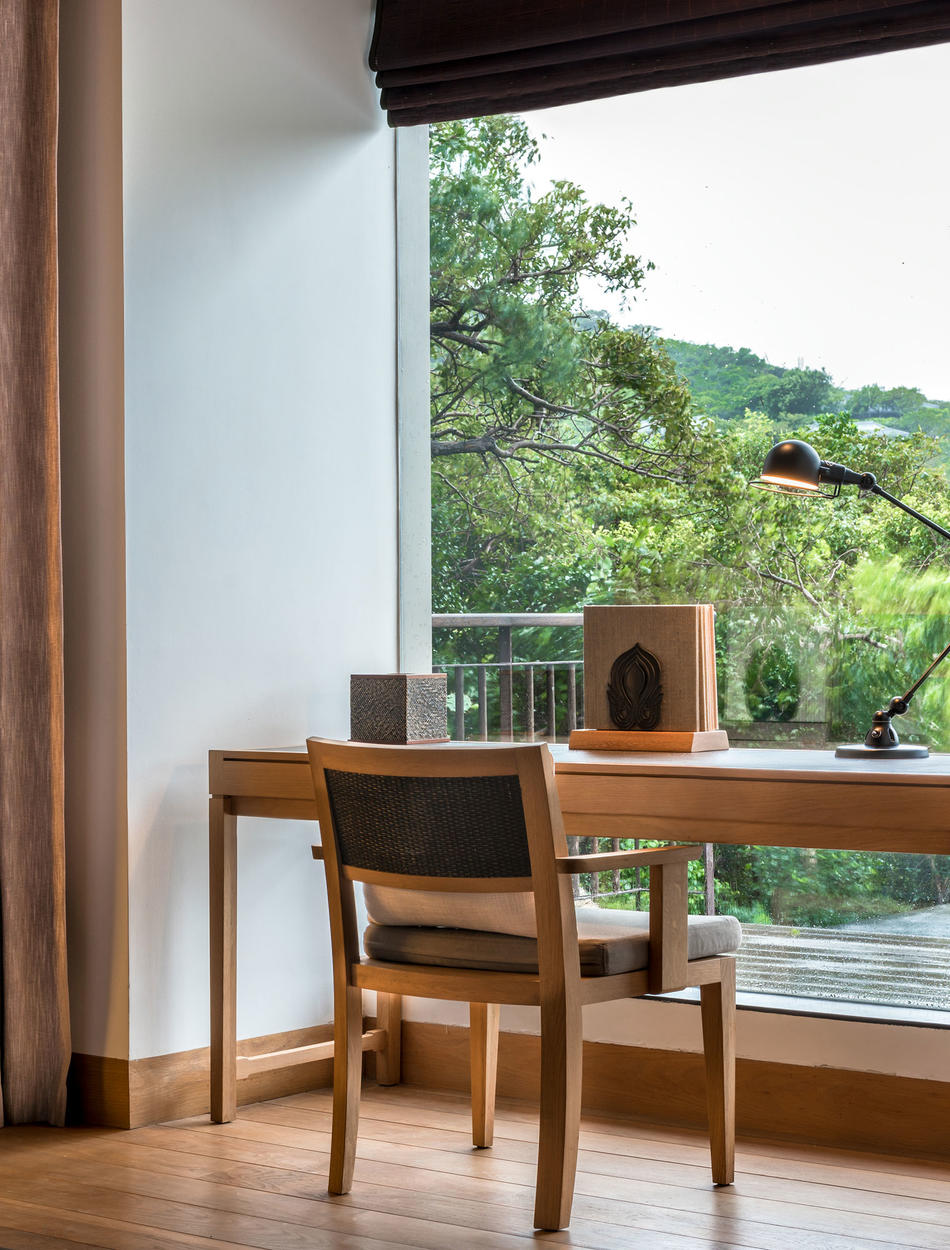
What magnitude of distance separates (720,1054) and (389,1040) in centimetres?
102

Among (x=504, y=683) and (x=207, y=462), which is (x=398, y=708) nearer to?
(x=504, y=683)

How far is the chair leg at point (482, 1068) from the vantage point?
2.79 meters

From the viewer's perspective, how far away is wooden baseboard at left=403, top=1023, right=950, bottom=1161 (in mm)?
2750

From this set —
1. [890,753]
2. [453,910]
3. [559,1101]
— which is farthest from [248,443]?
[559,1101]

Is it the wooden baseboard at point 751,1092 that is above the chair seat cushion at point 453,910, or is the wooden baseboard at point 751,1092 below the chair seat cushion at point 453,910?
below

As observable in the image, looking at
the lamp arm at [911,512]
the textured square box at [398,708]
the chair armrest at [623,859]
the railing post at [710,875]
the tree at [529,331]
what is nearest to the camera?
the chair armrest at [623,859]

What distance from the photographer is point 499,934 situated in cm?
237

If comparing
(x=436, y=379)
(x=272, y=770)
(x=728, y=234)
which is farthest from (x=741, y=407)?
(x=272, y=770)

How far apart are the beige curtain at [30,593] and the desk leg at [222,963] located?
287mm


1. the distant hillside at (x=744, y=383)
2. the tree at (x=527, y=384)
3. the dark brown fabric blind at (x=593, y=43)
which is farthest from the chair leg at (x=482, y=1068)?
the dark brown fabric blind at (x=593, y=43)

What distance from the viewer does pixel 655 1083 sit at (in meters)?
3.02

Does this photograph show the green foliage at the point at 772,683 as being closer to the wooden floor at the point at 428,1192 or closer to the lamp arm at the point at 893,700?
the lamp arm at the point at 893,700

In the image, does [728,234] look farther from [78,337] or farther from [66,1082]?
[66,1082]

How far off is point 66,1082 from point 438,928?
97 cm
